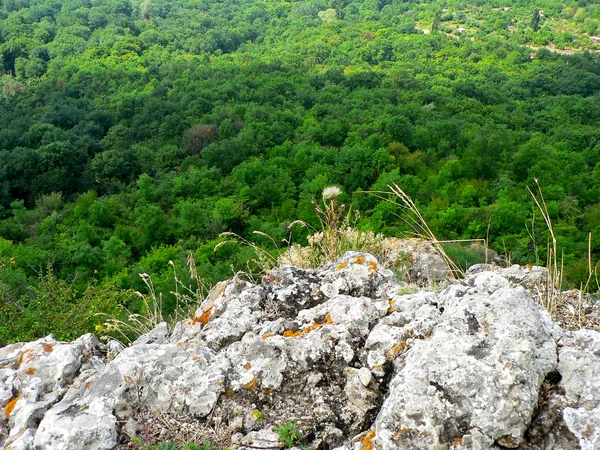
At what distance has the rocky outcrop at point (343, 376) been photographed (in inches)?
83.9

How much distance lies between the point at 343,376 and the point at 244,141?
97.2 feet

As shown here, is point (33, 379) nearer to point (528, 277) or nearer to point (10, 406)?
point (10, 406)

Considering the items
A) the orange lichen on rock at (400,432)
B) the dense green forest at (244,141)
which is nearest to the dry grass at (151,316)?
the dense green forest at (244,141)

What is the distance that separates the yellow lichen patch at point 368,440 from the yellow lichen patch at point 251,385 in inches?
23.8

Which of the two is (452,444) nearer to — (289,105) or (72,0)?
(289,105)

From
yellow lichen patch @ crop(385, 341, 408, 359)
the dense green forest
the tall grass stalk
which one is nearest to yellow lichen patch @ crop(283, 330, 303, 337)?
yellow lichen patch @ crop(385, 341, 408, 359)

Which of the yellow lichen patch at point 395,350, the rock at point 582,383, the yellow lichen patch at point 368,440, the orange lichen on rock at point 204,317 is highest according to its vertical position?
the rock at point 582,383

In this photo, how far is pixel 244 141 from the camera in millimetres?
31484

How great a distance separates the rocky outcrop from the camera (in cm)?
213

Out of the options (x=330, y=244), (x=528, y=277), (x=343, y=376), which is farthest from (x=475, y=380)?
(x=330, y=244)

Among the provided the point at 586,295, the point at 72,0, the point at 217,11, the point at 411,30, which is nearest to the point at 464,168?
the point at 586,295

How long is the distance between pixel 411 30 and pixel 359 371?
7493 centimetres

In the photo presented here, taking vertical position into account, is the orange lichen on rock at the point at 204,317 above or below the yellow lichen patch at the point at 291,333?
below

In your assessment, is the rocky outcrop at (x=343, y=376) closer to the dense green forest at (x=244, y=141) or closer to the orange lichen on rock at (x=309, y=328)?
the orange lichen on rock at (x=309, y=328)
